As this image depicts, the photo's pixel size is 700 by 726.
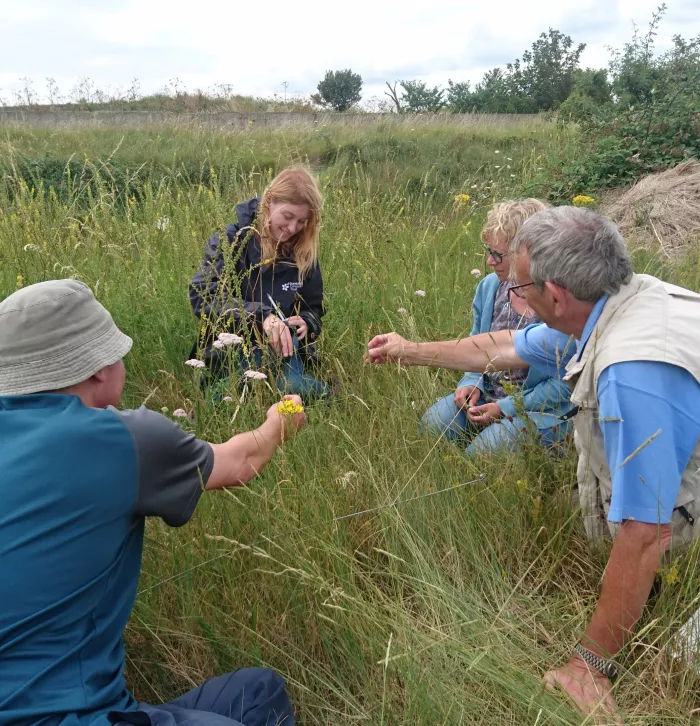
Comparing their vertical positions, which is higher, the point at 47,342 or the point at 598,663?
the point at 47,342

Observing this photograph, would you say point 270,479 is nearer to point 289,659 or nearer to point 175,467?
point 289,659

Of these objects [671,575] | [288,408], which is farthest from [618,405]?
[288,408]

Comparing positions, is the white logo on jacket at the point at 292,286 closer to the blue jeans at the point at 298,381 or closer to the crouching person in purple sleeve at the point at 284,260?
the crouching person in purple sleeve at the point at 284,260

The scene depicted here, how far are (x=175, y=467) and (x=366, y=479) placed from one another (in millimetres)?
937

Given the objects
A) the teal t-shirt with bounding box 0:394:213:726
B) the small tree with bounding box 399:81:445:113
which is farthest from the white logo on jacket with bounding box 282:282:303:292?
the small tree with bounding box 399:81:445:113

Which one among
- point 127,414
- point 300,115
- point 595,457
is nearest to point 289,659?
point 127,414

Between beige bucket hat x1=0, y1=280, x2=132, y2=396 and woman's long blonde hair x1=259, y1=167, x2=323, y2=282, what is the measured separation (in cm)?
205

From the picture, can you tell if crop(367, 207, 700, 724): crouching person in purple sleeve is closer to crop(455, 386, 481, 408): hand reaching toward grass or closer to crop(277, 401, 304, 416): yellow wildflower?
crop(277, 401, 304, 416): yellow wildflower

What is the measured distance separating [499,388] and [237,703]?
6.72 ft

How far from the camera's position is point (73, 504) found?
145 cm

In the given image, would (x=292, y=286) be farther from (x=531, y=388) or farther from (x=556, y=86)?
(x=556, y=86)

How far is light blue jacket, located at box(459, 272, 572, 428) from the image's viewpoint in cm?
285

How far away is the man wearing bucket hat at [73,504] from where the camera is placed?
1423mm

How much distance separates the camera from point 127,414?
5.18 ft
